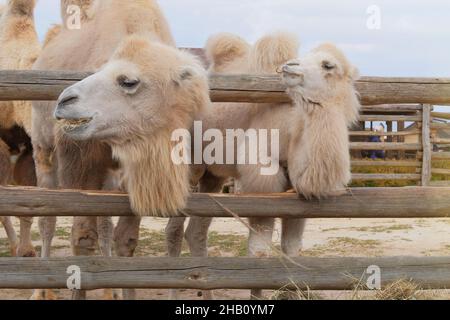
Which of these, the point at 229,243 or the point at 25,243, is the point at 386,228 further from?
the point at 25,243

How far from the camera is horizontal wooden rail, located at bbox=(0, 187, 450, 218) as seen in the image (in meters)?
4.02

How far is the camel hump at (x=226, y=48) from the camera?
5.17m

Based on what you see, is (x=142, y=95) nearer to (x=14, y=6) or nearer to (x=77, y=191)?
(x=77, y=191)

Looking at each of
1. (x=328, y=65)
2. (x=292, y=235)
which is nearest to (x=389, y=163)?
(x=292, y=235)

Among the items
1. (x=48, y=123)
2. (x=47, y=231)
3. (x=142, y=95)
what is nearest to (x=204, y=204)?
(x=142, y=95)

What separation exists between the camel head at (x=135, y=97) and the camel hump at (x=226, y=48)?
3.95ft

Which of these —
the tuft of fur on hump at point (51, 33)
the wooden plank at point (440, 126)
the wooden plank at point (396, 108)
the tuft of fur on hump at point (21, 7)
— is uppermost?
the tuft of fur on hump at point (21, 7)

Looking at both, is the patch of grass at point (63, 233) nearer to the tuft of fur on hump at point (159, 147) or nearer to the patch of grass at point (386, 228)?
the patch of grass at point (386, 228)

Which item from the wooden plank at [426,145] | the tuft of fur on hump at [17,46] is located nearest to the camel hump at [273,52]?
the tuft of fur on hump at [17,46]

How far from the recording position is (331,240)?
8469mm

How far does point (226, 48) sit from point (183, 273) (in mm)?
2021

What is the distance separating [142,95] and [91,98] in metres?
0.32

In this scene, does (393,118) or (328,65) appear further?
(393,118)
